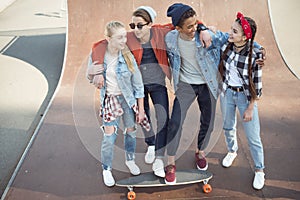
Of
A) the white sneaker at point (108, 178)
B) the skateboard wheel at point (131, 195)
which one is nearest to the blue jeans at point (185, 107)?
the skateboard wheel at point (131, 195)

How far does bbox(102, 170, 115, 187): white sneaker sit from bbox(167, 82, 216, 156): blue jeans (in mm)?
668

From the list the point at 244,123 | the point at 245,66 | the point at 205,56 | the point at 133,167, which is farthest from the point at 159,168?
the point at 245,66

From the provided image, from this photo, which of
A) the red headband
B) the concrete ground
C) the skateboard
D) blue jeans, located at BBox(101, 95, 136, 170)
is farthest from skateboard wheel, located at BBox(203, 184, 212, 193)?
the concrete ground

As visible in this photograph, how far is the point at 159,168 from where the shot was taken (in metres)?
3.50

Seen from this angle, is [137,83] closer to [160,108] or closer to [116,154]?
[160,108]

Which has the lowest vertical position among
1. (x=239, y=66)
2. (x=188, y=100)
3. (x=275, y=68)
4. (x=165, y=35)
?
(x=275, y=68)

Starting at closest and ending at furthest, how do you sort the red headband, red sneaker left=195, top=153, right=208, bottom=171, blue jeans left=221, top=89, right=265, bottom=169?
the red headband
blue jeans left=221, top=89, right=265, bottom=169
red sneaker left=195, top=153, right=208, bottom=171

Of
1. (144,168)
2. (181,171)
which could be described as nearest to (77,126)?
(144,168)

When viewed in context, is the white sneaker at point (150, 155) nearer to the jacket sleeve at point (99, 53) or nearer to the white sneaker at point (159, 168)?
the white sneaker at point (159, 168)

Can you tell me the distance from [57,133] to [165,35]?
212 cm

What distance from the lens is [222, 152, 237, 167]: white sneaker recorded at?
12.4ft

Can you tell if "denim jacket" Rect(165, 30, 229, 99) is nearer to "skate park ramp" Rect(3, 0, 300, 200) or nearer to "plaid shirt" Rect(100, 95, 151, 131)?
"plaid shirt" Rect(100, 95, 151, 131)

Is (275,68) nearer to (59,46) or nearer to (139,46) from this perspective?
(139,46)

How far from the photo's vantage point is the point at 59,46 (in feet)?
25.2
